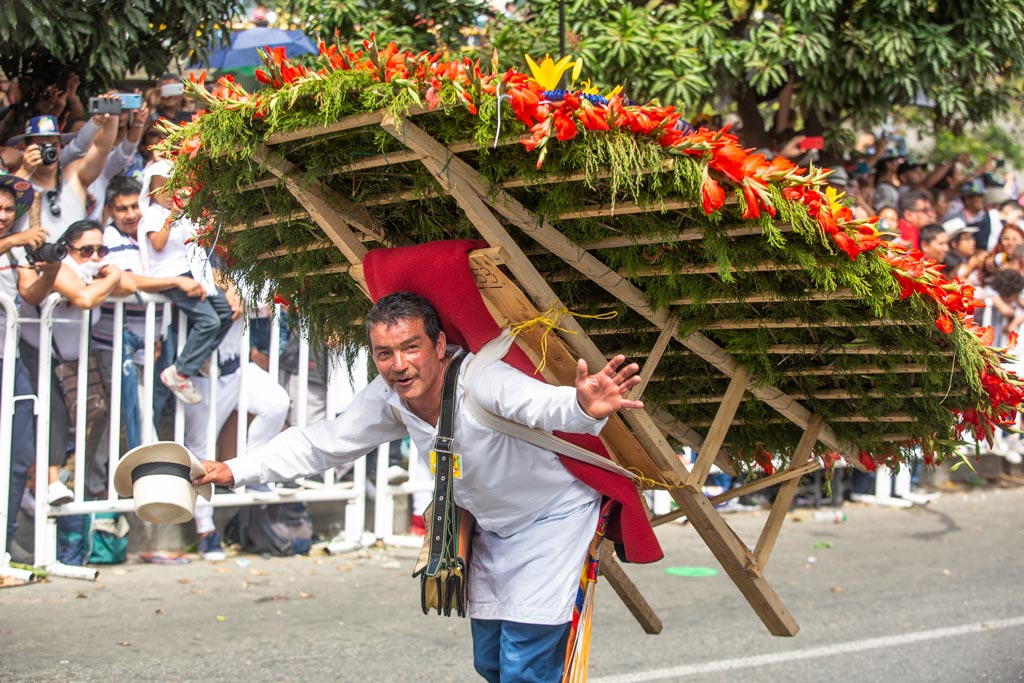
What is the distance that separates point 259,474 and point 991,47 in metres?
6.56

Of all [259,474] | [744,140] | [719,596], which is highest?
[744,140]

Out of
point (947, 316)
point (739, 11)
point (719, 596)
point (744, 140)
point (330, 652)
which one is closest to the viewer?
point (947, 316)

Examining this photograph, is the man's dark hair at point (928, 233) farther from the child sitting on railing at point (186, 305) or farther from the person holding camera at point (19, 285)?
the person holding camera at point (19, 285)

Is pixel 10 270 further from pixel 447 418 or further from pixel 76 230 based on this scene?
pixel 447 418

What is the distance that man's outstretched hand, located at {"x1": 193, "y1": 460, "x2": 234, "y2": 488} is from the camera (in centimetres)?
345

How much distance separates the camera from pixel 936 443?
408 centimetres

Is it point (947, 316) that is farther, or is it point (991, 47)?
point (991, 47)

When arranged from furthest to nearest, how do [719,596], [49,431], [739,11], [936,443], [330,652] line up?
[739,11], [719,596], [49,431], [330,652], [936,443]

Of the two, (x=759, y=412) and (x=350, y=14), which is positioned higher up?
(x=350, y=14)

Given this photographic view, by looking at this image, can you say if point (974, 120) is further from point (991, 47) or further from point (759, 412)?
point (759, 412)

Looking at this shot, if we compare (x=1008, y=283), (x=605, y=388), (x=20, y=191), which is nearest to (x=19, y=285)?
(x=20, y=191)

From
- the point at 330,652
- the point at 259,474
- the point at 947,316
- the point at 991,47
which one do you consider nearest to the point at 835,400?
the point at 947,316

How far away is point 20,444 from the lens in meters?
5.92

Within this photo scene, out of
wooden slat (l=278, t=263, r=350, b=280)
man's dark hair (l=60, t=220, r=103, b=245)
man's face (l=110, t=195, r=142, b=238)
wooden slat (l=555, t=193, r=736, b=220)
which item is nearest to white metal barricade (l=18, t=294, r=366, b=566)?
man's dark hair (l=60, t=220, r=103, b=245)
